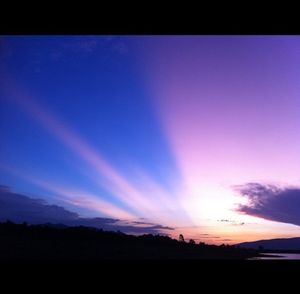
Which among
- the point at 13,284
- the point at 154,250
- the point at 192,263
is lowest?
the point at 13,284

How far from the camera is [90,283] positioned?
2.77 m
